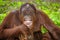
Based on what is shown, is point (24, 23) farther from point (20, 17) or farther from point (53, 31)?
point (53, 31)

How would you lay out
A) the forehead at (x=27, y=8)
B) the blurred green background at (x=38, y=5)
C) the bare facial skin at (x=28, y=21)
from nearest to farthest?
1. the bare facial skin at (x=28, y=21)
2. the forehead at (x=27, y=8)
3. the blurred green background at (x=38, y=5)

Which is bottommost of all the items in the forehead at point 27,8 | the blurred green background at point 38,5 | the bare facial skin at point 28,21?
the blurred green background at point 38,5

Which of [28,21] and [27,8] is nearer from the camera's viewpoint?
[28,21]

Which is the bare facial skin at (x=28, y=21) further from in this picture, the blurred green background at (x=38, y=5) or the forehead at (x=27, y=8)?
the blurred green background at (x=38, y=5)

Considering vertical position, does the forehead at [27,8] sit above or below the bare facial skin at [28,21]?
above

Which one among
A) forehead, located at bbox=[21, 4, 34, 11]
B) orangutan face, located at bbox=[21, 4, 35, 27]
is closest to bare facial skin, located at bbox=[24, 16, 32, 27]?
orangutan face, located at bbox=[21, 4, 35, 27]

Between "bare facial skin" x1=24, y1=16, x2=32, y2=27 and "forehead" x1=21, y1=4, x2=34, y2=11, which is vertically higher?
"forehead" x1=21, y1=4, x2=34, y2=11

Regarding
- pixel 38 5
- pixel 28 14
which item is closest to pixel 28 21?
pixel 28 14

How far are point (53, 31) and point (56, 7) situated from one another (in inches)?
121

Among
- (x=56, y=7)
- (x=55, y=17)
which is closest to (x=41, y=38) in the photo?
(x=55, y=17)

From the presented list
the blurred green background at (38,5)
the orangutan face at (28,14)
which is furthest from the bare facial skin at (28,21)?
the blurred green background at (38,5)

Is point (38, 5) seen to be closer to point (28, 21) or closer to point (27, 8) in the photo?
point (27, 8)

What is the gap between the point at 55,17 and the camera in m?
6.41

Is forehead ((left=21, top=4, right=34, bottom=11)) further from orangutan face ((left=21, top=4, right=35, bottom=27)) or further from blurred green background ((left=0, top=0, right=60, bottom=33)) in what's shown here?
blurred green background ((left=0, top=0, right=60, bottom=33))
